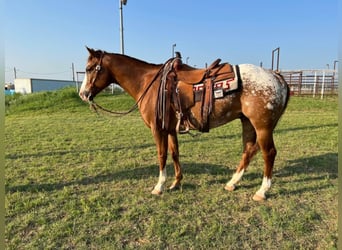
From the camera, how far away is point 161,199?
3.12m

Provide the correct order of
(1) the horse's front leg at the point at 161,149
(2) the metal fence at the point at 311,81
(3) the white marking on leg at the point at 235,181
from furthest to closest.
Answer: (2) the metal fence at the point at 311,81, (3) the white marking on leg at the point at 235,181, (1) the horse's front leg at the point at 161,149

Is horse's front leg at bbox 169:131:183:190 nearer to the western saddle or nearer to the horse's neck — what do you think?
the western saddle

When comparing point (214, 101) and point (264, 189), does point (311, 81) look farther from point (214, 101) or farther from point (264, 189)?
point (214, 101)

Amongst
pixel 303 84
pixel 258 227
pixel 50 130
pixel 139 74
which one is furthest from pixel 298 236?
pixel 303 84

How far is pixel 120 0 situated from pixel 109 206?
44.6ft

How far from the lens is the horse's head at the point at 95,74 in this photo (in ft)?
10.8

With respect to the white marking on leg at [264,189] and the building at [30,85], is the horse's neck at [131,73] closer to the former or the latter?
the white marking on leg at [264,189]

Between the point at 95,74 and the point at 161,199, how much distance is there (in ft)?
5.88

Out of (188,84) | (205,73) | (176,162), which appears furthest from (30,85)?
(205,73)

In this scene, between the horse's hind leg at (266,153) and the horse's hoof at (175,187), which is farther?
the horse's hoof at (175,187)

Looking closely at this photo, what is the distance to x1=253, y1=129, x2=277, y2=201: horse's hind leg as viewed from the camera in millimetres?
2959

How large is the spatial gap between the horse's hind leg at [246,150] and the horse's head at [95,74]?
75.7 inches

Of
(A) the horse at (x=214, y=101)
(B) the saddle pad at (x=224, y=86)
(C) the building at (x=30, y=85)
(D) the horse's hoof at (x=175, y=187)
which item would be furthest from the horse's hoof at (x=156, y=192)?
(C) the building at (x=30, y=85)

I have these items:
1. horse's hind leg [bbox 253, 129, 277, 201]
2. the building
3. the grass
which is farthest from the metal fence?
the building
